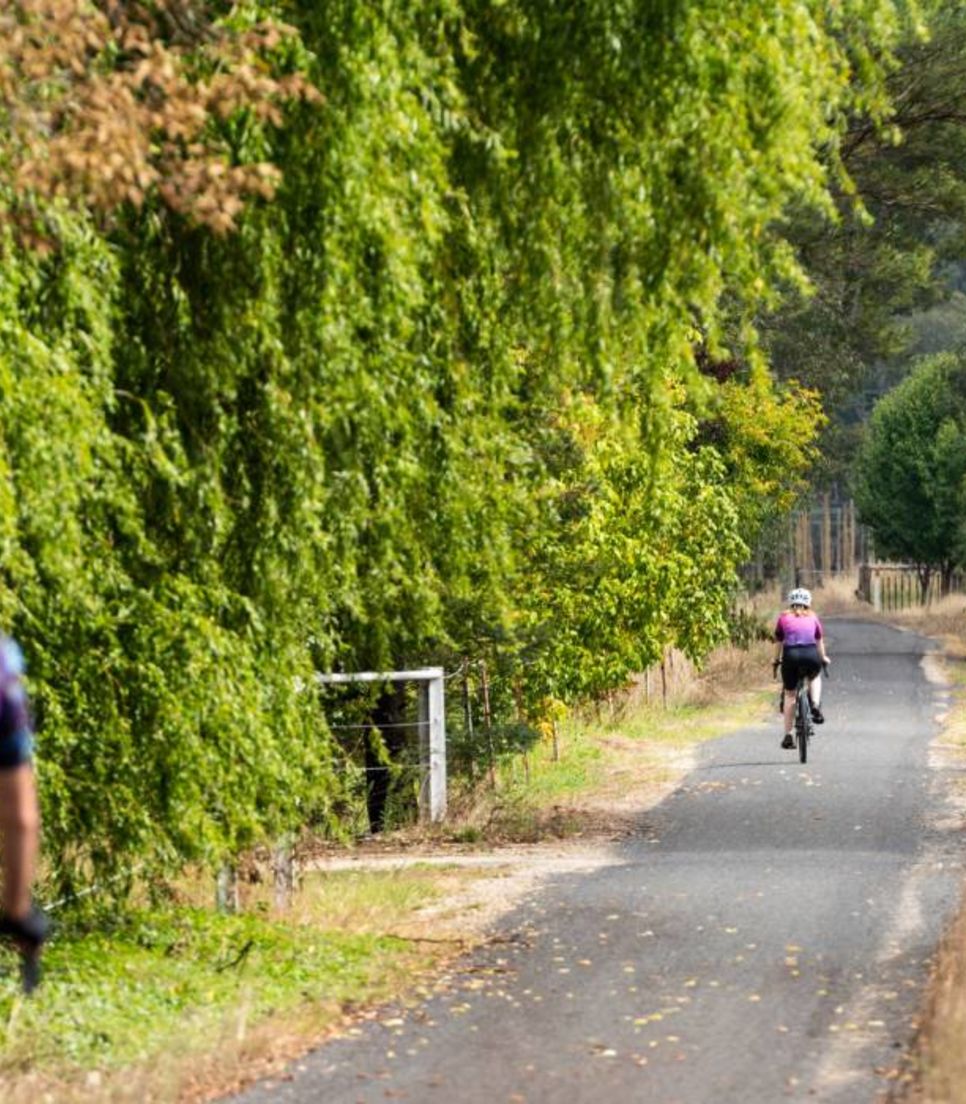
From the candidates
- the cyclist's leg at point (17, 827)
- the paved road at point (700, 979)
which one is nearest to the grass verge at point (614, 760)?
the paved road at point (700, 979)

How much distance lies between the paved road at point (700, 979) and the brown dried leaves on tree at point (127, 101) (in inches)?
141

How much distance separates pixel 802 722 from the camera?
25.2 m

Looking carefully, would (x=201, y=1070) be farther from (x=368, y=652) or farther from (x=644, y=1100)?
(x=368, y=652)

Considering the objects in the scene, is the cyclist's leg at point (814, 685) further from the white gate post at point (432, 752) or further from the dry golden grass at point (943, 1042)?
the dry golden grass at point (943, 1042)

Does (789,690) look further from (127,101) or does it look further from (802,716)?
(127,101)

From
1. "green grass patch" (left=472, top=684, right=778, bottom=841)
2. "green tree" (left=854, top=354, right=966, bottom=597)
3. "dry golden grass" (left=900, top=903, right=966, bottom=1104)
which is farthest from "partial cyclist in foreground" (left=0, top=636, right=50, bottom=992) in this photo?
"green tree" (left=854, top=354, right=966, bottom=597)

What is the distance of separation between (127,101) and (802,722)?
1738cm

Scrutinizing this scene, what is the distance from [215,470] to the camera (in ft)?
35.4

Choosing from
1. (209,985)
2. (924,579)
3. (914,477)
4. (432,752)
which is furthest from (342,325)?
(924,579)

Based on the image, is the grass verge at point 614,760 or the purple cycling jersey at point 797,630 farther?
the purple cycling jersey at point 797,630

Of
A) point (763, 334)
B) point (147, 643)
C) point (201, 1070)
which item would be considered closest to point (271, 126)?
point (147, 643)

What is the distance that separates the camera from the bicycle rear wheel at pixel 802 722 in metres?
25.2

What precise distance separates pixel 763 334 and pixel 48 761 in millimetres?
41053

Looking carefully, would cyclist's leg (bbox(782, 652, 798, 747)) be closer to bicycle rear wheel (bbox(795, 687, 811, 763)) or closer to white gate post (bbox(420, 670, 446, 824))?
bicycle rear wheel (bbox(795, 687, 811, 763))
